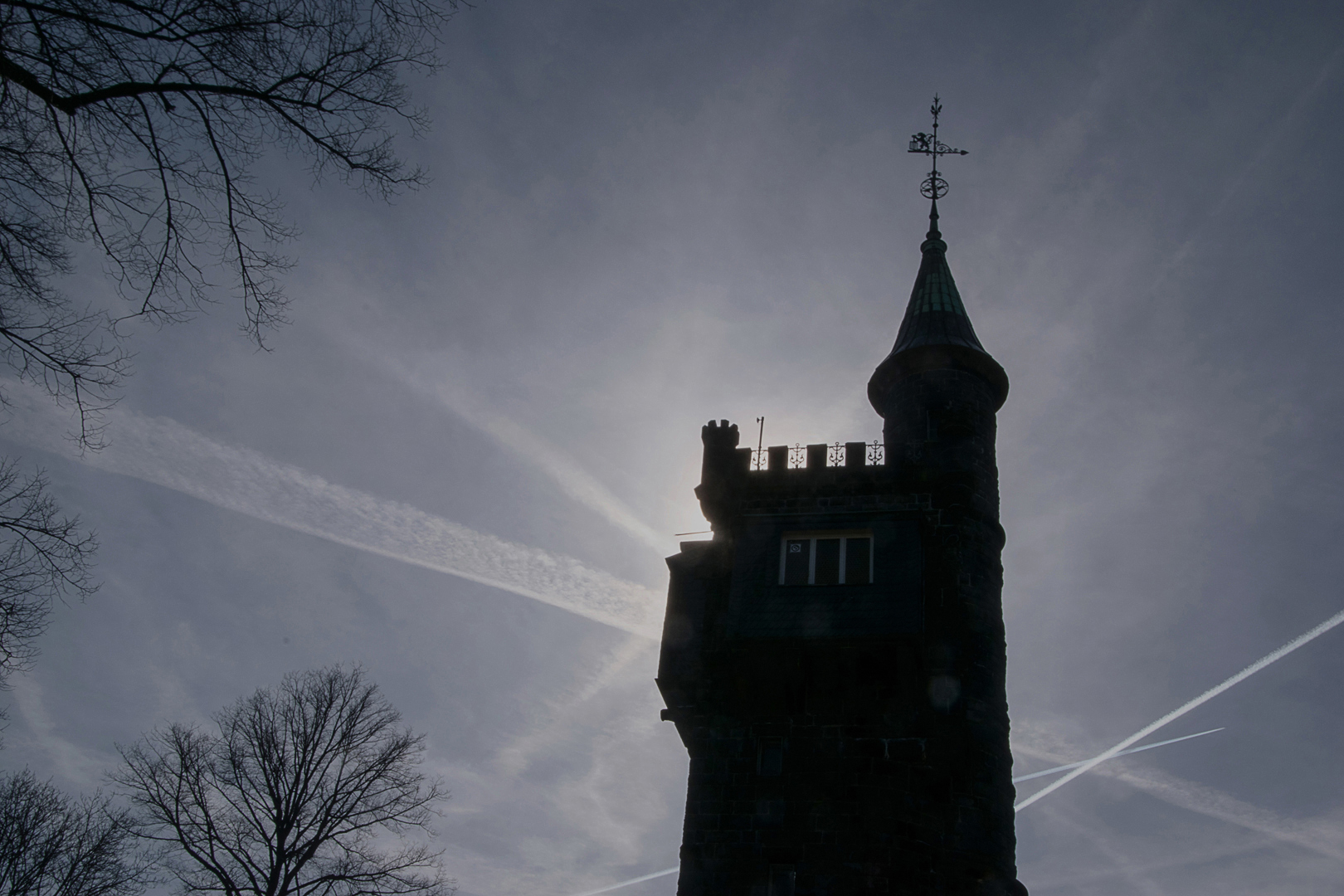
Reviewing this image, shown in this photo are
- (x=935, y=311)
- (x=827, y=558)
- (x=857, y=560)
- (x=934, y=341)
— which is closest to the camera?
(x=857, y=560)

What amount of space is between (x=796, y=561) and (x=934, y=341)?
26.3ft

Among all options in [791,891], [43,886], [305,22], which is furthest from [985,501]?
[43,886]

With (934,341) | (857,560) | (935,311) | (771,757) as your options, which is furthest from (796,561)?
(935,311)

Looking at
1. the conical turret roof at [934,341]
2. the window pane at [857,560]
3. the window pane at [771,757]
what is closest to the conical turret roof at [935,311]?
the conical turret roof at [934,341]

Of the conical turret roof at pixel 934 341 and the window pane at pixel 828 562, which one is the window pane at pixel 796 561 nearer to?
the window pane at pixel 828 562

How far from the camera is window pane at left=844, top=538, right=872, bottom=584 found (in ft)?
79.2

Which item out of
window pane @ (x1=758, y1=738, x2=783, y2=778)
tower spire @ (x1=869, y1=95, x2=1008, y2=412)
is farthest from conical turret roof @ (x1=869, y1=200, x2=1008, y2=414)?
window pane @ (x1=758, y1=738, x2=783, y2=778)

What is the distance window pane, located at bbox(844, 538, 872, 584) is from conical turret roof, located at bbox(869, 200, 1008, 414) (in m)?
5.66

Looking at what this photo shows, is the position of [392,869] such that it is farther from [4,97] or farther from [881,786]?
[4,97]

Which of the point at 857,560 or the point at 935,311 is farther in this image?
the point at 935,311

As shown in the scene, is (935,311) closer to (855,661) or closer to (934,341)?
(934,341)

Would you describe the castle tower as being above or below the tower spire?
below

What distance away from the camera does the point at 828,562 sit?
24.6 metres

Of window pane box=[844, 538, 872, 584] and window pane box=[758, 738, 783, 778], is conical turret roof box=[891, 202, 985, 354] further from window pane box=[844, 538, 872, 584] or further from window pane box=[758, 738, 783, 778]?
window pane box=[758, 738, 783, 778]
